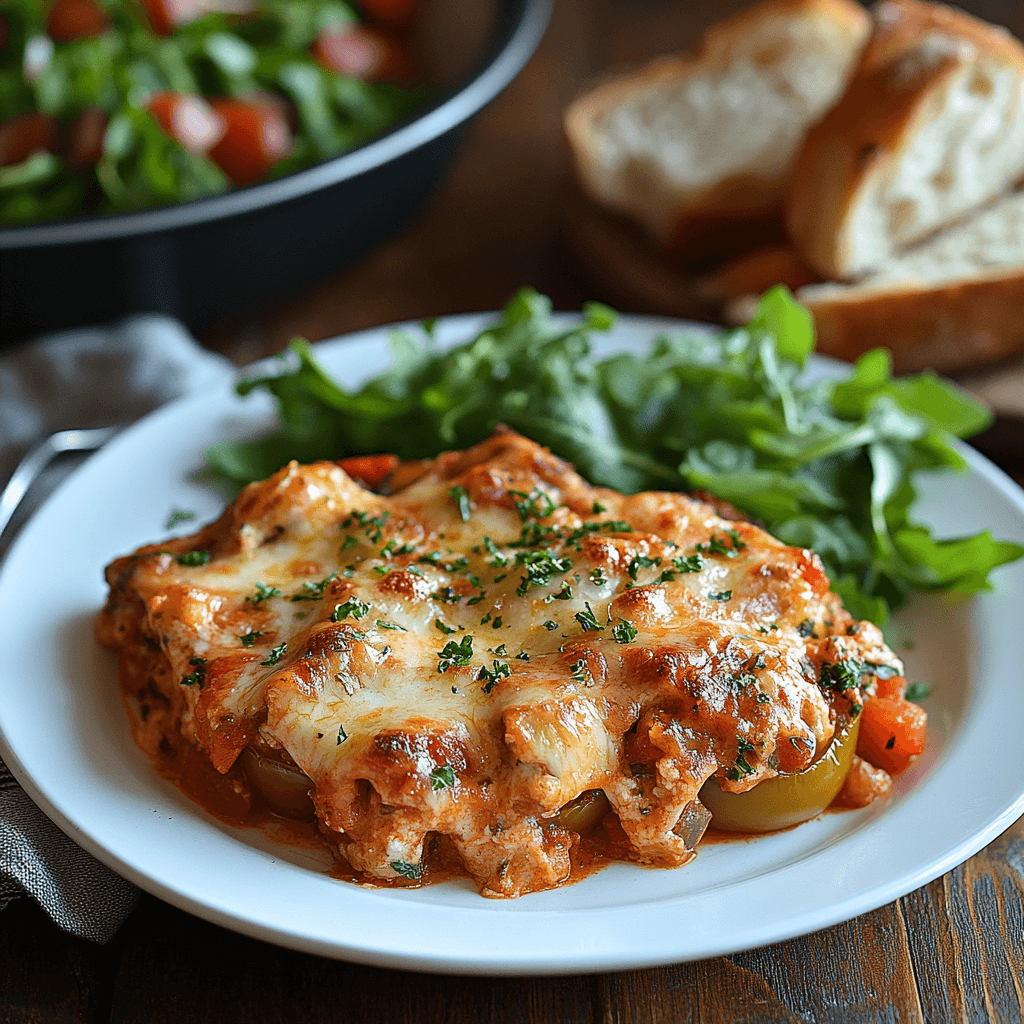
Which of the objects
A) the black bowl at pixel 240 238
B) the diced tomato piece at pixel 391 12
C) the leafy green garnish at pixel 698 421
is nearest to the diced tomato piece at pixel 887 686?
the leafy green garnish at pixel 698 421

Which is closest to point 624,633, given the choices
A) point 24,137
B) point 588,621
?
point 588,621

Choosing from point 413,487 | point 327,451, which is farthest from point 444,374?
point 413,487

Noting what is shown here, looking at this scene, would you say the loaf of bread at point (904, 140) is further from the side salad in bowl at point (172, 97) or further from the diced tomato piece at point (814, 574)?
the diced tomato piece at point (814, 574)

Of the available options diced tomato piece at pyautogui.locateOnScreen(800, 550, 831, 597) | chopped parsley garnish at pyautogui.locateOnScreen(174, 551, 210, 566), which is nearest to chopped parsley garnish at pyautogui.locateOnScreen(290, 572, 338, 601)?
chopped parsley garnish at pyautogui.locateOnScreen(174, 551, 210, 566)

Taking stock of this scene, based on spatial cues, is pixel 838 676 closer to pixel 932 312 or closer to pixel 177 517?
pixel 177 517

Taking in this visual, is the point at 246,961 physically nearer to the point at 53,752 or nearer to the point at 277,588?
the point at 53,752

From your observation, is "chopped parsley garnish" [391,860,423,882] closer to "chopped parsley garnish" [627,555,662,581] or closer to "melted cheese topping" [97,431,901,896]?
"melted cheese topping" [97,431,901,896]
